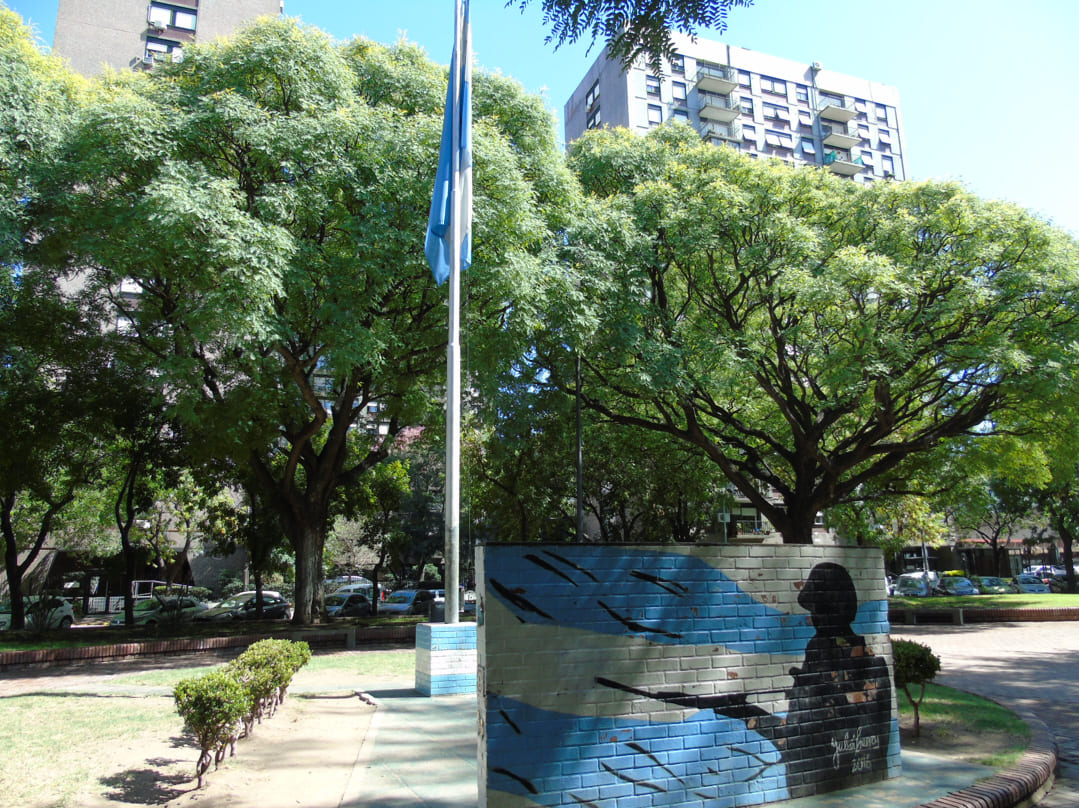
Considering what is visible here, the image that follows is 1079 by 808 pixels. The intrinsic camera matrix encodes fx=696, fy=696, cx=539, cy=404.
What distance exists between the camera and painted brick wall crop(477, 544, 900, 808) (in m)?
4.53

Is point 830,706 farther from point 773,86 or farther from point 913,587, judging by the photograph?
point 773,86

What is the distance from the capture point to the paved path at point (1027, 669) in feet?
25.3

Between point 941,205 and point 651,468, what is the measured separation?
13.6 meters

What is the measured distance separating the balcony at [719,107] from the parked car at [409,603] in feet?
142

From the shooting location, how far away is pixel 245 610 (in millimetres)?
28250

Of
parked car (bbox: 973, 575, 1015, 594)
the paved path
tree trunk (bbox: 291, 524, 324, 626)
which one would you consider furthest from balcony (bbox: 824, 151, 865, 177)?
tree trunk (bbox: 291, 524, 324, 626)

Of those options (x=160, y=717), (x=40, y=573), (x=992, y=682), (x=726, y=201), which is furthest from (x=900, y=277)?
(x=40, y=573)

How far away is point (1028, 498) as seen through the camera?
39.0 m

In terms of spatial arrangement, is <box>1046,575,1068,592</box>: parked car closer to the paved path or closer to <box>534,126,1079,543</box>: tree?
the paved path

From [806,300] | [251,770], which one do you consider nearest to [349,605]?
[806,300]

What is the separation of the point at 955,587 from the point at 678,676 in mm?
40596

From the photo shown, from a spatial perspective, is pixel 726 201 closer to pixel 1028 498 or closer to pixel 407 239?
pixel 407 239

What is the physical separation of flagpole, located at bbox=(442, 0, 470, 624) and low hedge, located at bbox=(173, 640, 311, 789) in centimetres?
296

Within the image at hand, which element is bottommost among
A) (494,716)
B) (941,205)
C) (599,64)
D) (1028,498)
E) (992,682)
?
(992,682)
